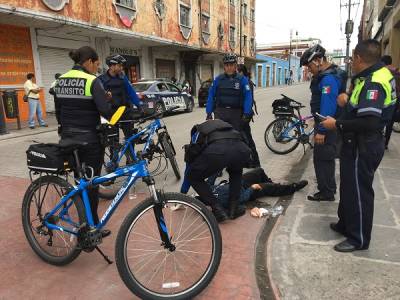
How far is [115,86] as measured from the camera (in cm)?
533

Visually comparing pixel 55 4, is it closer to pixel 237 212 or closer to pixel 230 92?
pixel 230 92

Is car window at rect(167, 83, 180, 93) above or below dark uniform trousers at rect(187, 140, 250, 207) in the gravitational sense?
above

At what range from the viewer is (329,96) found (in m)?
3.98

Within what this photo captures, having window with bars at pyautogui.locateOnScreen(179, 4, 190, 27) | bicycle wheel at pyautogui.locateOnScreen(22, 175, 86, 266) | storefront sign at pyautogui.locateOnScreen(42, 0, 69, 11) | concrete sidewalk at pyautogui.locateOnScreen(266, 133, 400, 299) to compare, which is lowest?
concrete sidewalk at pyautogui.locateOnScreen(266, 133, 400, 299)

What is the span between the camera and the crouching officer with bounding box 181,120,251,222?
3535mm

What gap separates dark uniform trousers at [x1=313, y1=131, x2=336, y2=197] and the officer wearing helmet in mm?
2715

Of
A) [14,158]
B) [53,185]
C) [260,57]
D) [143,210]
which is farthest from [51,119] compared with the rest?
[260,57]

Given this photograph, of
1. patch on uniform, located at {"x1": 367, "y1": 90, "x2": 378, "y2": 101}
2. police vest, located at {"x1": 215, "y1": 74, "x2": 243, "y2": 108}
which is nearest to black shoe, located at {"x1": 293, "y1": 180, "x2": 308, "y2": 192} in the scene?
police vest, located at {"x1": 215, "y1": 74, "x2": 243, "y2": 108}

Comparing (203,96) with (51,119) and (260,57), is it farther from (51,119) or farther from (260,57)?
(260,57)

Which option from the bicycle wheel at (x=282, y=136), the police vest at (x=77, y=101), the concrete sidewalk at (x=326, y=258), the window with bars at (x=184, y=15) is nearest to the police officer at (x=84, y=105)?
the police vest at (x=77, y=101)

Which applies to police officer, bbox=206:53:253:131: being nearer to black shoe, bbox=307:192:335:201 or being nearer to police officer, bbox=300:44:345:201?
police officer, bbox=300:44:345:201

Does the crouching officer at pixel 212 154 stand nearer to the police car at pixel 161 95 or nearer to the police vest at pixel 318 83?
the police vest at pixel 318 83

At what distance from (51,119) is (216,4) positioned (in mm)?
20844

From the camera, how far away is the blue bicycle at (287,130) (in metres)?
7.27
